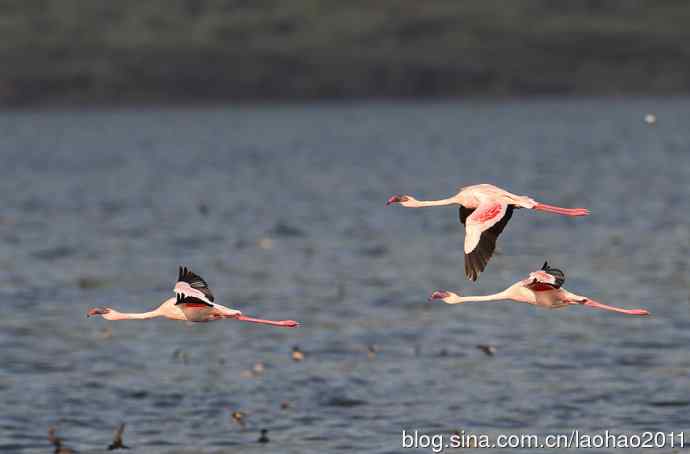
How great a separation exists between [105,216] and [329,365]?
125ft

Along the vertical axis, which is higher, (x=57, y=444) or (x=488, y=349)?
(x=488, y=349)

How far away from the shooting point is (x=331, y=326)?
119ft

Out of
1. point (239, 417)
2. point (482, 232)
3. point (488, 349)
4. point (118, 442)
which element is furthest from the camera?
point (488, 349)

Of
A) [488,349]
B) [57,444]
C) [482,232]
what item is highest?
[488,349]

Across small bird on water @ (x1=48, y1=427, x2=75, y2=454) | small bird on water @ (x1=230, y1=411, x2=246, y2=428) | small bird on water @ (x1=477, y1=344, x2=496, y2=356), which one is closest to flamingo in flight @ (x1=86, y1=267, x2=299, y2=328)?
small bird on water @ (x1=48, y1=427, x2=75, y2=454)

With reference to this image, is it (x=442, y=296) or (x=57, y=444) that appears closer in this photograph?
(x=442, y=296)

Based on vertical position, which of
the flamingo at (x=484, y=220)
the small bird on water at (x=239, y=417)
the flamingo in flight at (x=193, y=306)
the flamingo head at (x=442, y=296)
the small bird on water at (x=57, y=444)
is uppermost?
the flamingo at (x=484, y=220)

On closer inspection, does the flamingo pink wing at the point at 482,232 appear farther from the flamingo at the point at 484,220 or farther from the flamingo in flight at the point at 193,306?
the flamingo in flight at the point at 193,306

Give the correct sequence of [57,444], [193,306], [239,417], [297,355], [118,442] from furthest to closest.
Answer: [297,355] < [239,417] < [57,444] < [118,442] < [193,306]

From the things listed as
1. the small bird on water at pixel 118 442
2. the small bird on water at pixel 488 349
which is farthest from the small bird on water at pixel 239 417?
the small bird on water at pixel 488 349

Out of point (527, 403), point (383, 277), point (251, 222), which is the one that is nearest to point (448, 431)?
point (527, 403)

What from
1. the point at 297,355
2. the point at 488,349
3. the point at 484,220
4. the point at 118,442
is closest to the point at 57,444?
the point at 118,442

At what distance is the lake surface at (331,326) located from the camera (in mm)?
27250

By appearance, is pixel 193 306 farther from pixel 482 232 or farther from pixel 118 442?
pixel 118 442
